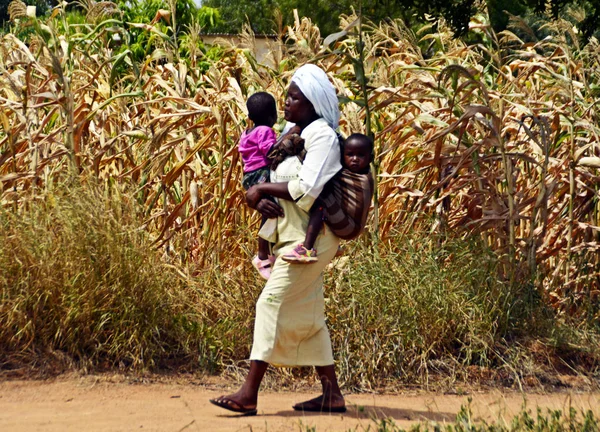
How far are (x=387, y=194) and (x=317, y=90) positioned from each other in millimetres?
2206

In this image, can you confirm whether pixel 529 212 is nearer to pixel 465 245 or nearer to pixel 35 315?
pixel 465 245

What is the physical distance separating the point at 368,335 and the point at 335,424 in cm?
121

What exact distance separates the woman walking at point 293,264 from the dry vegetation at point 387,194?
0.93 metres

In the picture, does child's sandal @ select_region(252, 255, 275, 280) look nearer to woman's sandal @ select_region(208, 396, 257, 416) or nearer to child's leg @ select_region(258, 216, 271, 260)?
child's leg @ select_region(258, 216, 271, 260)

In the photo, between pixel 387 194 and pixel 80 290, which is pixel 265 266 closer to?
pixel 80 290

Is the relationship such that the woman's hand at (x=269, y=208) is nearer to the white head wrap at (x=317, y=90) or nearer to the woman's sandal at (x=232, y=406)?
the white head wrap at (x=317, y=90)

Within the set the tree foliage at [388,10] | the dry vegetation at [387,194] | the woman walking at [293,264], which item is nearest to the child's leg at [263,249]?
the woman walking at [293,264]

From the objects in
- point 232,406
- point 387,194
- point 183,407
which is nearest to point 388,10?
point 387,194

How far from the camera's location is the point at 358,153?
4.73m

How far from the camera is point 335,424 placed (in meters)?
4.68

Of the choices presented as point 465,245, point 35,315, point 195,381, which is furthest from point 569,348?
point 35,315

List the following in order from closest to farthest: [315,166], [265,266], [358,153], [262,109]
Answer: [315,166]
[358,153]
[262,109]
[265,266]

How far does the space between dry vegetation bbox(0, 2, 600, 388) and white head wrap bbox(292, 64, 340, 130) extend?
1.28 meters

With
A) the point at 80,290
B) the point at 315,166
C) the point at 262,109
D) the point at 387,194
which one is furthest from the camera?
the point at 387,194
